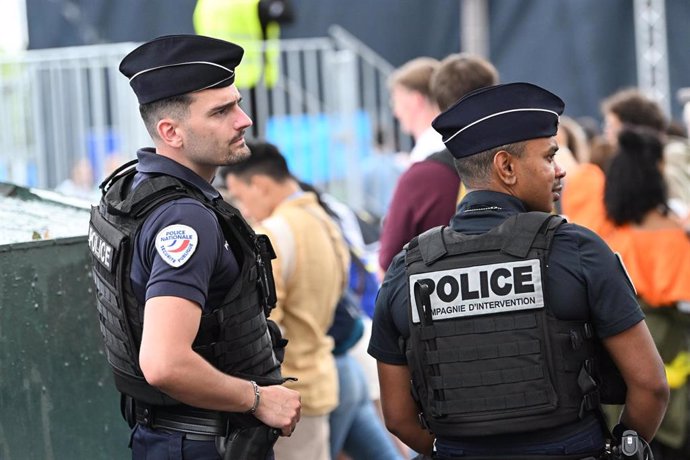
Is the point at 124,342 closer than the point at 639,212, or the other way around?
the point at 124,342

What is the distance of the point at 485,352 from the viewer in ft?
8.57

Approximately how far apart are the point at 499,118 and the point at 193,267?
814 millimetres

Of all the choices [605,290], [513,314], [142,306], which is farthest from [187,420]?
[605,290]

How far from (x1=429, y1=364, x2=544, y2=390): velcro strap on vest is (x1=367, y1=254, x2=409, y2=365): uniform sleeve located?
16 cm

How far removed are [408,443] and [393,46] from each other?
9028 millimetres

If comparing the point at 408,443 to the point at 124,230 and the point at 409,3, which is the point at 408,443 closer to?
the point at 124,230

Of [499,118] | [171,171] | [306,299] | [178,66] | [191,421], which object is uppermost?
[178,66]

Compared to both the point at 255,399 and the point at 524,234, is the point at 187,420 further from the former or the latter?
the point at 524,234

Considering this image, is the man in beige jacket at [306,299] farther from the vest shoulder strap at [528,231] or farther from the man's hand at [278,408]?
the vest shoulder strap at [528,231]

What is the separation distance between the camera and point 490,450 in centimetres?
266

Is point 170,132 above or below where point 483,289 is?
above

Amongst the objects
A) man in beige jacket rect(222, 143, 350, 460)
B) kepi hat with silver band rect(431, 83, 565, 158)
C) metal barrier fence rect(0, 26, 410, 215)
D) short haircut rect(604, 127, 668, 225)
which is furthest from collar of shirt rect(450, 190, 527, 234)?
metal barrier fence rect(0, 26, 410, 215)

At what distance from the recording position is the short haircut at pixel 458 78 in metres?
4.22

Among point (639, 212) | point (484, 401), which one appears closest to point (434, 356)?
point (484, 401)
